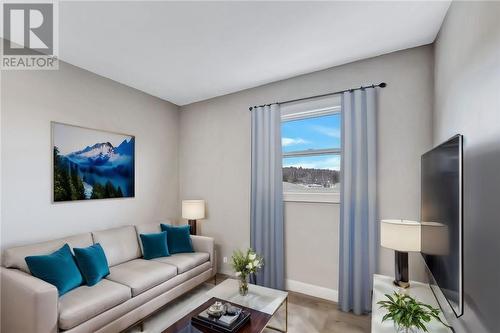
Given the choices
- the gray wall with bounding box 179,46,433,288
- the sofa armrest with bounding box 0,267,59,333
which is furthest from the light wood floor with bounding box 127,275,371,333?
the sofa armrest with bounding box 0,267,59,333

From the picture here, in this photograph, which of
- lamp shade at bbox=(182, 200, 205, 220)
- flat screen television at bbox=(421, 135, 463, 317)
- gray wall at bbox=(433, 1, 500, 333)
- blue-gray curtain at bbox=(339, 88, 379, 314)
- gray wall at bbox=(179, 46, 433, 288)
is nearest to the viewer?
gray wall at bbox=(433, 1, 500, 333)

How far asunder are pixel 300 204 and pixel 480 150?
2093mm

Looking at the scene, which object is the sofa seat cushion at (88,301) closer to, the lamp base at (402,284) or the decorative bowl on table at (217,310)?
the decorative bowl on table at (217,310)

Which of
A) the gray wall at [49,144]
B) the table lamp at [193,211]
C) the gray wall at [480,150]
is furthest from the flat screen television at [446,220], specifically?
the gray wall at [49,144]

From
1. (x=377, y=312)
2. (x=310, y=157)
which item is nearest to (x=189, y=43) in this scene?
(x=310, y=157)

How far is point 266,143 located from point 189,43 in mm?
1537

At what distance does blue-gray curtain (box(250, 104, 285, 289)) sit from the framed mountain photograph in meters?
1.81

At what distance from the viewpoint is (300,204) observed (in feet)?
10.4

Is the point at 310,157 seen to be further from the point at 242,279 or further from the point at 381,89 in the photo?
the point at 242,279

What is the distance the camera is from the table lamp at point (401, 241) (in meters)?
1.99

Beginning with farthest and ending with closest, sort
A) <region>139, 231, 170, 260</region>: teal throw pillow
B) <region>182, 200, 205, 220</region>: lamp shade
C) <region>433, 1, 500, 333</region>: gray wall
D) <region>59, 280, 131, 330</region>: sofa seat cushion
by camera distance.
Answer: <region>182, 200, 205, 220</region>: lamp shade, <region>139, 231, 170, 260</region>: teal throw pillow, <region>59, 280, 131, 330</region>: sofa seat cushion, <region>433, 1, 500, 333</region>: gray wall

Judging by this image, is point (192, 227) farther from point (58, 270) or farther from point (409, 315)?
point (409, 315)

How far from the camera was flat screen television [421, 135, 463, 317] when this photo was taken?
45.9 inches

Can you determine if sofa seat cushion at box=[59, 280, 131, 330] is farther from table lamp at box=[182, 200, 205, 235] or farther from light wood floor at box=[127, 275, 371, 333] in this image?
table lamp at box=[182, 200, 205, 235]
